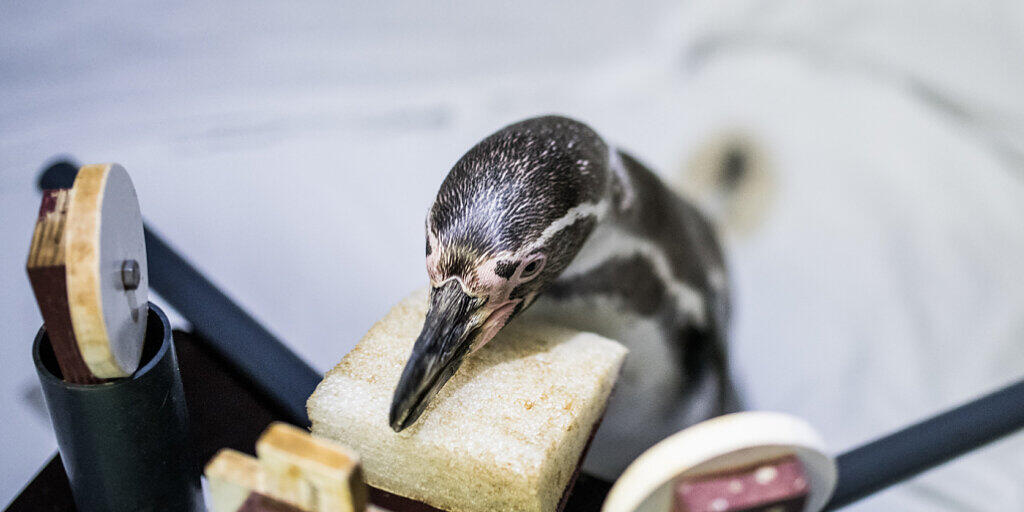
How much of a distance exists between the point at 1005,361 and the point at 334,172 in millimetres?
605

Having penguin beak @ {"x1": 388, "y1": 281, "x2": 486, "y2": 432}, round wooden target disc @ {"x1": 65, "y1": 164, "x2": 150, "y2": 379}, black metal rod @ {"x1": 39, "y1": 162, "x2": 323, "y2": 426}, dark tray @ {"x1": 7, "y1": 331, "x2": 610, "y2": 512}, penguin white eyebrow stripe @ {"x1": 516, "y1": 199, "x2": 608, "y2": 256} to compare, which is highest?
round wooden target disc @ {"x1": 65, "y1": 164, "x2": 150, "y2": 379}

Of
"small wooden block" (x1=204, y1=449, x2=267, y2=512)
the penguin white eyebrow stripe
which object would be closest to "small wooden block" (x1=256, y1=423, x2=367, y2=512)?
"small wooden block" (x1=204, y1=449, x2=267, y2=512)

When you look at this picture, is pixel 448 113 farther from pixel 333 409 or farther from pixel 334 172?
pixel 333 409

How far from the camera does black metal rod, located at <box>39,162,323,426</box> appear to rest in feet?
1.34

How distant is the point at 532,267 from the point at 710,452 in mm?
109

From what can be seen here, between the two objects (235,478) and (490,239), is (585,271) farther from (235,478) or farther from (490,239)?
(235,478)

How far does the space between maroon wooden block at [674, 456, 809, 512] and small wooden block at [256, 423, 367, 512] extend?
102 millimetres

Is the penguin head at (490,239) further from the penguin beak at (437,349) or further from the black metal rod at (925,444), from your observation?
the black metal rod at (925,444)

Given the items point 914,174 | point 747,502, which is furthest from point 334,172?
point 747,502

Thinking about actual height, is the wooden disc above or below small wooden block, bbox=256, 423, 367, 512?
below

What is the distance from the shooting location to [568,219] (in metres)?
0.37

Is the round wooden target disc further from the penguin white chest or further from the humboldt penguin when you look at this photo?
the penguin white chest

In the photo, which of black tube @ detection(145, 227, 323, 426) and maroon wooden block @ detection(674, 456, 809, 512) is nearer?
maroon wooden block @ detection(674, 456, 809, 512)

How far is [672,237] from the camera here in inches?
19.6
